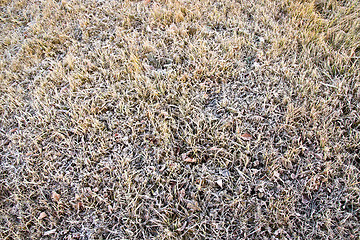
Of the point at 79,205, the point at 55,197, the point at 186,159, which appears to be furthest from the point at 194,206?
the point at 55,197

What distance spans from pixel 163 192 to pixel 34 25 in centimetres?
440

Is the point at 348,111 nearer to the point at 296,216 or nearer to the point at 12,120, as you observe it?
the point at 296,216

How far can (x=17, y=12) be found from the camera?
5.22m

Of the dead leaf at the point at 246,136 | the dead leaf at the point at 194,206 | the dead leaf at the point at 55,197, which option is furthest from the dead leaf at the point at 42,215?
the dead leaf at the point at 246,136

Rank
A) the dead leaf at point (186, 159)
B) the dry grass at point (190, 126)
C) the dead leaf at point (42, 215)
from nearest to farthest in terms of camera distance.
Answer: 1. the dry grass at point (190, 126)
2. the dead leaf at point (42, 215)
3. the dead leaf at point (186, 159)

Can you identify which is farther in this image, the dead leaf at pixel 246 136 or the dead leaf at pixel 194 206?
the dead leaf at pixel 246 136

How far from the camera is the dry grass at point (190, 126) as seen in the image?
229 centimetres

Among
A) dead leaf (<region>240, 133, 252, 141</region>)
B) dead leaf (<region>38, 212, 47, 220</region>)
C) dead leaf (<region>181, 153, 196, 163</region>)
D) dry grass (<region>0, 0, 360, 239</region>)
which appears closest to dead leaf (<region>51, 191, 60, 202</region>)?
dry grass (<region>0, 0, 360, 239</region>)

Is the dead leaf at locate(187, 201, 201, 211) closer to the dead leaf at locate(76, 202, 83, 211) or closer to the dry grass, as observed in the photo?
the dry grass

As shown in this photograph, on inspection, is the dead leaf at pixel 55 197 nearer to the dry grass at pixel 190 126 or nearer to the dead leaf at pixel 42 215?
the dry grass at pixel 190 126

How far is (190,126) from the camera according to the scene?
9.45 ft

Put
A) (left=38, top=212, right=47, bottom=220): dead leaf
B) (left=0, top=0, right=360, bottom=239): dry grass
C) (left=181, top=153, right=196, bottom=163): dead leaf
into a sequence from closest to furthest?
(left=0, top=0, right=360, bottom=239): dry grass
(left=38, top=212, right=47, bottom=220): dead leaf
(left=181, top=153, right=196, bottom=163): dead leaf

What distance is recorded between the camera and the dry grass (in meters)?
2.29

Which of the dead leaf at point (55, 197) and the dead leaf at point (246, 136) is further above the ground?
the dead leaf at point (246, 136)
